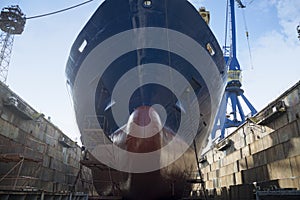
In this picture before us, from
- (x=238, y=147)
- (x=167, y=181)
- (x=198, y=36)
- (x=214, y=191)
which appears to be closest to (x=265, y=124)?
(x=238, y=147)

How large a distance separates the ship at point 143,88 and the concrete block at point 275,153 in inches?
89.4

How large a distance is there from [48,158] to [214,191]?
26.5 ft

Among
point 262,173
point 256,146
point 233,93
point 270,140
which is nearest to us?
point 270,140

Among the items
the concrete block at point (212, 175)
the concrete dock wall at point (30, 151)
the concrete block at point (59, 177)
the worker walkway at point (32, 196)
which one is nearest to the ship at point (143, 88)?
the worker walkway at point (32, 196)

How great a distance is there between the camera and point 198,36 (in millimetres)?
7848

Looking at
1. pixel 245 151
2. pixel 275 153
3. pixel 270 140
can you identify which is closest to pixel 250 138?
pixel 245 151

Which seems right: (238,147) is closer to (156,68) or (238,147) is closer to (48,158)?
(156,68)

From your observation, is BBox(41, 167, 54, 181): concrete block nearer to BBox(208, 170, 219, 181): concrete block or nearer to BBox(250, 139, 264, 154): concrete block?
BBox(208, 170, 219, 181): concrete block

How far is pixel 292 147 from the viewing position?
632 cm

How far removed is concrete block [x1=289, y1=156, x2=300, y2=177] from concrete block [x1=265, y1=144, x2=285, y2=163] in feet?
1.52

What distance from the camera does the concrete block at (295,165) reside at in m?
5.98

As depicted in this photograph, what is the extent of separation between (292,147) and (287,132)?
0.47m

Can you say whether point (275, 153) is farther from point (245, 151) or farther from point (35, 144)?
point (35, 144)

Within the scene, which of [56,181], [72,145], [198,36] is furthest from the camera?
[72,145]
